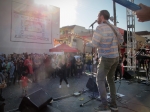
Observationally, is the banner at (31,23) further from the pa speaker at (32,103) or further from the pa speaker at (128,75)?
the pa speaker at (32,103)

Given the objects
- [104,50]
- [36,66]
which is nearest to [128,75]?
[104,50]

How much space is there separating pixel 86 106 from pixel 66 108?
562 mm

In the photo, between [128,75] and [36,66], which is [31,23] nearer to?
[36,66]

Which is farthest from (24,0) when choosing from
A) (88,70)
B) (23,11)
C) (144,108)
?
(144,108)

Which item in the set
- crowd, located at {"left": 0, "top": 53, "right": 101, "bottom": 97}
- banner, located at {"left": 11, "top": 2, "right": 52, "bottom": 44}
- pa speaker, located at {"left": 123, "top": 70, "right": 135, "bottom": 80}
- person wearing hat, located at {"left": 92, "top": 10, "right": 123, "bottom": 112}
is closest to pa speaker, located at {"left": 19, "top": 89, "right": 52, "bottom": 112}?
person wearing hat, located at {"left": 92, "top": 10, "right": 123, "bottom": 112}

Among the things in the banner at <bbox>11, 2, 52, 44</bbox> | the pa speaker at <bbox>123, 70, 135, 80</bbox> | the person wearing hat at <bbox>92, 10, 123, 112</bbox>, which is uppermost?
the banner at <bbox>11, 2, 52, 44</bbox>

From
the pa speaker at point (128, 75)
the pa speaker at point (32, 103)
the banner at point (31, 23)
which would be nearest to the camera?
the pa speaker at point (32, 103)

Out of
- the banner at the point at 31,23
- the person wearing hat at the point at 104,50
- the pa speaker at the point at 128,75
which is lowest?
the pa speaker at the point at 128,75

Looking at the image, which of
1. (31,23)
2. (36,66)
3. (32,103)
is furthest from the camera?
(31,23)

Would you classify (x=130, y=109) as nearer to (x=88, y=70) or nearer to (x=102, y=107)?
(x=102, y=107)

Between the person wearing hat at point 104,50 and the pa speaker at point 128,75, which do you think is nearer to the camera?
the person wearing hat at point 104,50

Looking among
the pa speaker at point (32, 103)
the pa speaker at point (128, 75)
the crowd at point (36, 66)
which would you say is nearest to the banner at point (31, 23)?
the crowd at point (36, 66)

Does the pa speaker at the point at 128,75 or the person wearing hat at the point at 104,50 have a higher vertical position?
the person wearing hat at the point at 104,50

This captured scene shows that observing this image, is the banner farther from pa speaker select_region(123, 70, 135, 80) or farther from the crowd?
pa speaker select_region(123, 70, 135, 80)
